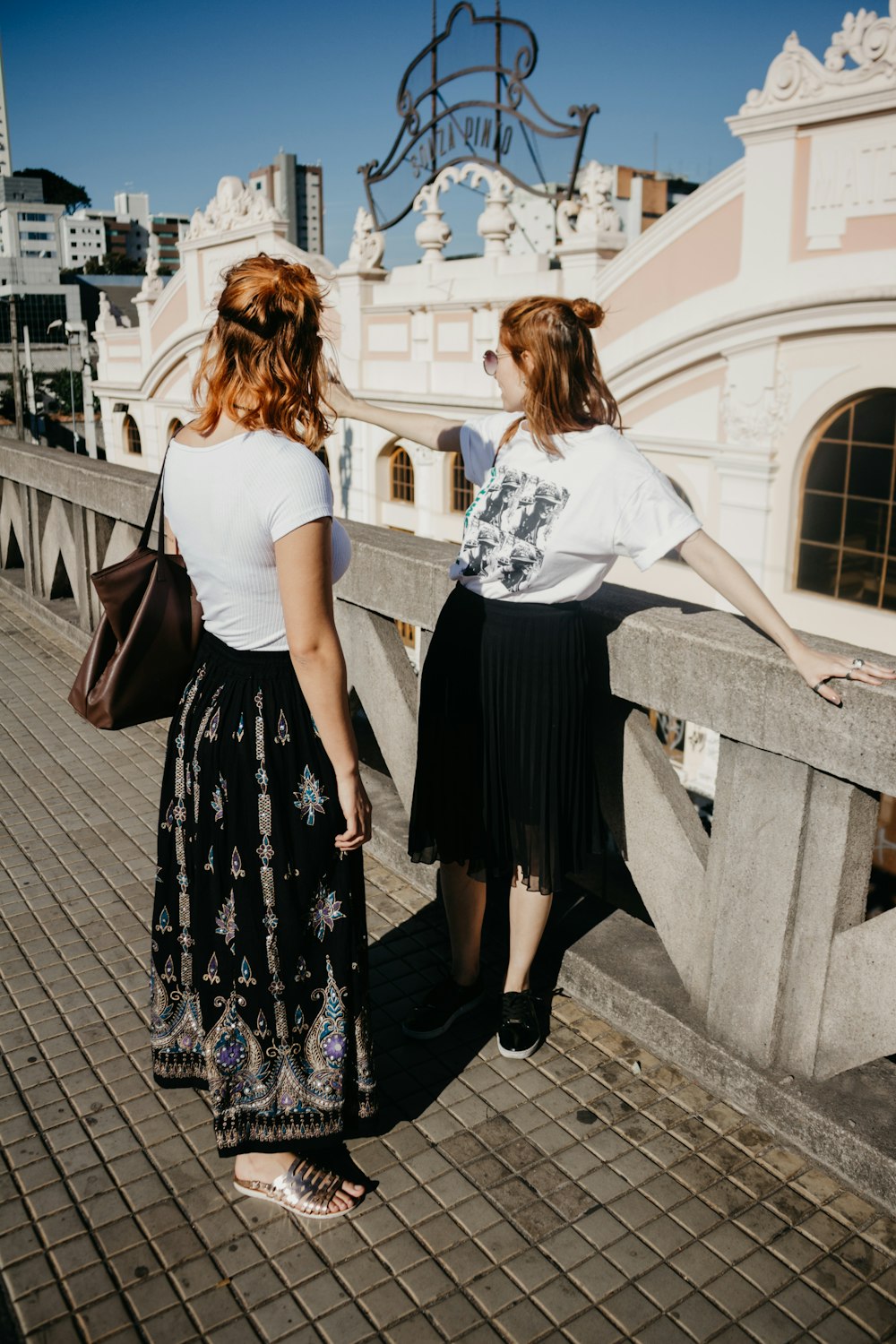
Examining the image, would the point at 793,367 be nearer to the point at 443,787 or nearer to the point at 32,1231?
the point at 443,787

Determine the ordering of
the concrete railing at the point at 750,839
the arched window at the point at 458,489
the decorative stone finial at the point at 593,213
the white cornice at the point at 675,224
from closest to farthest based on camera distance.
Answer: the concrete railing at the point at 750,839 → the white cornice at the point at 675,224 → the decorative stone finial at the point at 593,213 → the arched window at the point at 458,489

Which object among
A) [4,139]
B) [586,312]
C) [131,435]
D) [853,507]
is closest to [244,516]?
[586,312]

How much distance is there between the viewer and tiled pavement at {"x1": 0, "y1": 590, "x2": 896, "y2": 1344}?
7.04 feet

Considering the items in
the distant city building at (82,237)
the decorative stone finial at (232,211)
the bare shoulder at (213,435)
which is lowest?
the bare shoulder at (213,435)

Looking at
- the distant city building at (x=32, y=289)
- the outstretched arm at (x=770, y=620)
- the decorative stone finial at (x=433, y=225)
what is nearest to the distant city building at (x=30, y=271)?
the distant city building at (x=32, y=289)

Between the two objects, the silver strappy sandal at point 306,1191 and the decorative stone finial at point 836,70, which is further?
the decorative stone finial at point 836,70

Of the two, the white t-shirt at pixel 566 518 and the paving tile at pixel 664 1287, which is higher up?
the white t-shirt at pixel 566 518

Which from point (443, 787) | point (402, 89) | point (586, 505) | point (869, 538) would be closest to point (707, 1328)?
point (443, 787)

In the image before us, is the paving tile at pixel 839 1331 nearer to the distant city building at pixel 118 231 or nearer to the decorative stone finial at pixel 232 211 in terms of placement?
the decorative stone finial at pixel 232 211

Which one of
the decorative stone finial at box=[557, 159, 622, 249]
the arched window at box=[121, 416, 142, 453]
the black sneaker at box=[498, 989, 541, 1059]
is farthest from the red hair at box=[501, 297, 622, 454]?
the arched window at box=[121, 416, 142, 453]

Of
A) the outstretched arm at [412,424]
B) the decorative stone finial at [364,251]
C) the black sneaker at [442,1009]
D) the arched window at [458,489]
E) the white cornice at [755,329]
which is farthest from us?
the decorative stone finial at [364,251]

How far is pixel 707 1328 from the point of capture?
2.11 m

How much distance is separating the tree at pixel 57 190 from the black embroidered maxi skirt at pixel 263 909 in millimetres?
161139

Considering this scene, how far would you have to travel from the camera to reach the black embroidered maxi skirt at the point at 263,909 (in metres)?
2.37
